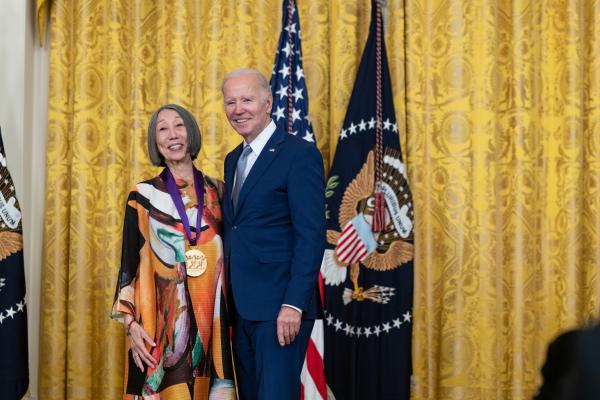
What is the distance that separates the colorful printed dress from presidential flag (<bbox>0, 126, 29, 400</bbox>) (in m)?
1.48

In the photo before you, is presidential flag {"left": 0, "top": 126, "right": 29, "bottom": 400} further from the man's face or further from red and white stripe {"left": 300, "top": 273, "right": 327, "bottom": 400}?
the man's face

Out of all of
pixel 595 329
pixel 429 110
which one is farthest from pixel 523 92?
pixel 595 329

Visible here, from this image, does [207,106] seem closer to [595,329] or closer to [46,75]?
[46,75]

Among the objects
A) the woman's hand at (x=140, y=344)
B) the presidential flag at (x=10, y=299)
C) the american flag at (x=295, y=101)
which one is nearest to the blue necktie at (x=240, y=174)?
the woman's hand at (x=140, y=344)

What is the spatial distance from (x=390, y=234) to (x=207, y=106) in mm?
1490

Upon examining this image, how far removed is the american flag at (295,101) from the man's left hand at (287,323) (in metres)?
1.59

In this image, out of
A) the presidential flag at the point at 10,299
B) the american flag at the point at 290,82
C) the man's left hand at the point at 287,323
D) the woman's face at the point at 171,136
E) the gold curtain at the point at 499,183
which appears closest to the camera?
the man's left hand at the point at 287,323

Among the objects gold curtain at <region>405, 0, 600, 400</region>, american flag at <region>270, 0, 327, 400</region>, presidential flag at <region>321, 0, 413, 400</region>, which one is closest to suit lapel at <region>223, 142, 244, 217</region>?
american flag at <region>270, 0, 327, 400</region>

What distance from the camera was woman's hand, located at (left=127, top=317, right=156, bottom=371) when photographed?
3188mm

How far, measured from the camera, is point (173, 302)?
321cm

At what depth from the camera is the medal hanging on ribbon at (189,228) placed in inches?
125

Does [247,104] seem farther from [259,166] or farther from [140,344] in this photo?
[140,344]

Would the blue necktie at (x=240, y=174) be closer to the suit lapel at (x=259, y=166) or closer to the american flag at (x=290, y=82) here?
the suit lapel at (x=259, y=166)

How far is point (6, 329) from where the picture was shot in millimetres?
4445
